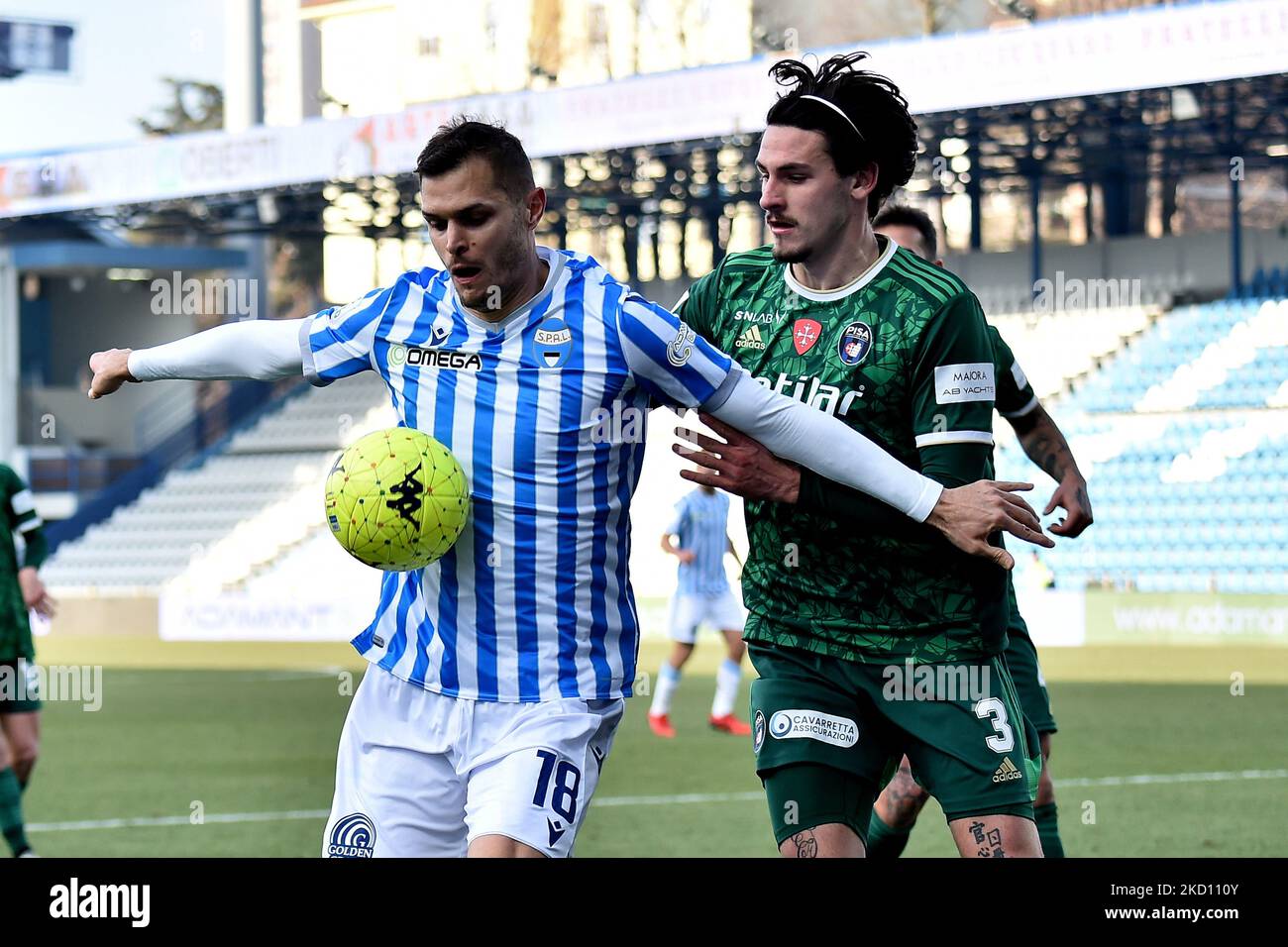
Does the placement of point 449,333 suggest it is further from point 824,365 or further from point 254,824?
point 254,824

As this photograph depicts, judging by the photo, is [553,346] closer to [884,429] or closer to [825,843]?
[884,429]

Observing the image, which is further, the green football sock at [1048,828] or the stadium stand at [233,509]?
the stadium stand at [233,509]

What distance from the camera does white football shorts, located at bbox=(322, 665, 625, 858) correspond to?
392 cm

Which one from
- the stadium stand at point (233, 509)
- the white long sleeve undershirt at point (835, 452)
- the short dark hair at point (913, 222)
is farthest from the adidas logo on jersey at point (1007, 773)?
the stadium stand at point (233, 509)

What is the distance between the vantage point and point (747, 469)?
407cm

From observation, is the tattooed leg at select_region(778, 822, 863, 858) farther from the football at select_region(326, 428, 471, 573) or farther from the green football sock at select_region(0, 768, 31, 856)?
the green football sock at select_region(0, 768, 31, 856)

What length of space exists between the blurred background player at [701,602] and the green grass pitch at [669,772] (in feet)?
1.02

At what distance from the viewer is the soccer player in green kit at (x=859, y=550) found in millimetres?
4105

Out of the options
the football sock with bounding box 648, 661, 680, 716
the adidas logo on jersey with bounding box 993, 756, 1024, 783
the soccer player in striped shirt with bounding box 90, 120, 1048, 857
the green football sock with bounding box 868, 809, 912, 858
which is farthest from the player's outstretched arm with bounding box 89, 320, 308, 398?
the football sock with bounding box 648, 661, 680, 716

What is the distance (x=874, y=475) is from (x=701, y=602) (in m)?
10.1

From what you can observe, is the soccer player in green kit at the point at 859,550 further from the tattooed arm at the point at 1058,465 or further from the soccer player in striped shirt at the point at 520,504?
the tattooed arm at the point at 1058,465
